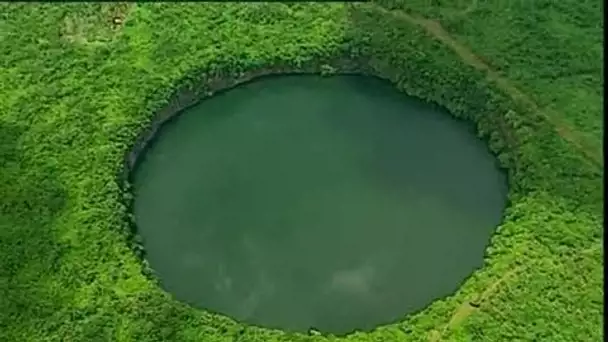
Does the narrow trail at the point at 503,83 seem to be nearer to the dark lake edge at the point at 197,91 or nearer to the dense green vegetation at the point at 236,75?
the dense green vegetation at the point at 236,75

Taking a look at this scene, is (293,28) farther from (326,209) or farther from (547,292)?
(547,292)

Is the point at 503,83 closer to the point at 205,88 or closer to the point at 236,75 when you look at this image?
the point at 236,75

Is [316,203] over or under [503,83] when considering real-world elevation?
under

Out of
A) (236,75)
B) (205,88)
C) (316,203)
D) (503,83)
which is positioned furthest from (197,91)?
(503,83)

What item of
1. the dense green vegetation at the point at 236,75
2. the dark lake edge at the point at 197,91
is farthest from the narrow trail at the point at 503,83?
the dark lake edge at the point at 197,91

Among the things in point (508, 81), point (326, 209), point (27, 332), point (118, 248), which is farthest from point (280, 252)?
point (508, 81)

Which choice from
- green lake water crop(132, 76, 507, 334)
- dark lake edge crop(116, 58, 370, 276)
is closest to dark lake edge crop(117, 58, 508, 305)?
dark lake edge crop(116, 58, 370, 276)
